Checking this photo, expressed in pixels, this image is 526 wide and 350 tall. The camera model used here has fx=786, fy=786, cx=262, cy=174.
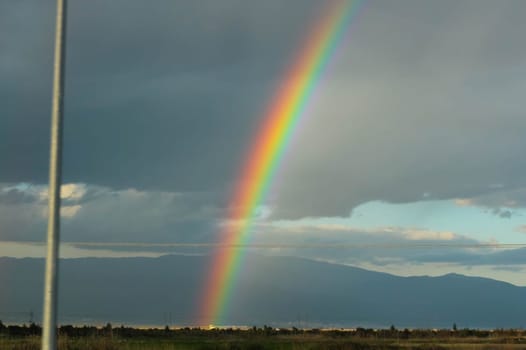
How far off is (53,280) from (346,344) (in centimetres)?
2712

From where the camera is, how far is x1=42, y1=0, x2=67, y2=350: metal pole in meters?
16.3

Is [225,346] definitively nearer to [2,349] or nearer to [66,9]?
[2,349]

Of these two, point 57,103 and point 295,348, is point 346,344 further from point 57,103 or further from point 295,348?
point 57,103

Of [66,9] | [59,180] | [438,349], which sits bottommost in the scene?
[438,349]

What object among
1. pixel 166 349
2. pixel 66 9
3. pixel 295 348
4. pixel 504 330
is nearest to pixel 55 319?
pixel 66 9

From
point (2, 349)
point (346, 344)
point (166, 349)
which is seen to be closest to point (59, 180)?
point (2, 349)

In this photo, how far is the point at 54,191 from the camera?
666 inches

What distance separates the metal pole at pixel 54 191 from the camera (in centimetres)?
1628

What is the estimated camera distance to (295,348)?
39.2 m

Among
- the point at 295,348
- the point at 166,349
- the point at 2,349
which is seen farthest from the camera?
the point at 295,348

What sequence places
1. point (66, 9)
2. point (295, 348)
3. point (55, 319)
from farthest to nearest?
1. point (295, 348)
2. point (66, 9)
3. point (55, 319)

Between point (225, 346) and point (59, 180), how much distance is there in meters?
25.4

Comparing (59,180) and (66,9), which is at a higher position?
(66,9)

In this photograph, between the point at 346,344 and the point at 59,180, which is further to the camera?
the point at 346,344
